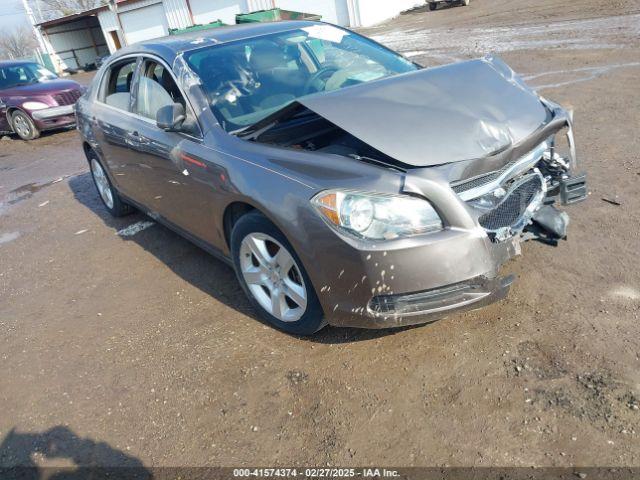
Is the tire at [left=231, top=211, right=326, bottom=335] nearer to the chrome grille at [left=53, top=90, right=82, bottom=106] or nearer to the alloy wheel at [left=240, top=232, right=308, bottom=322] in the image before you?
the alloy wheel at [left=240, top=232, right=308, bottom=322]

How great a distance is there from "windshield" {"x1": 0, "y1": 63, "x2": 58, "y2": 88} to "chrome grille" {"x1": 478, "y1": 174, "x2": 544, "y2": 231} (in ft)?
39.7

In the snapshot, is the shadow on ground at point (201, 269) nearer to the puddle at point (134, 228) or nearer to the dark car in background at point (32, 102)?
the puddle at point (134, 228)

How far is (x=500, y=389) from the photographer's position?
252 centimetres

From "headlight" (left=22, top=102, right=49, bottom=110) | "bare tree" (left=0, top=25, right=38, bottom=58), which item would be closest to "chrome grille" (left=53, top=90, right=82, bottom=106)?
"headlight" (left=22, top=102, right=49, bottom=110)

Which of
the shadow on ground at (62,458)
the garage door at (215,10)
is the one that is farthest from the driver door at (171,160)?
the garage door at (215,10)

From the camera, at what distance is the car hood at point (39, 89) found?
439 inches

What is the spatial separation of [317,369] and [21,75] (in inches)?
479

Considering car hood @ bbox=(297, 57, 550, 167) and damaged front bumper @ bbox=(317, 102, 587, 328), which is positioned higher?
car hood @ bbox=(297, 57, 550, 167)

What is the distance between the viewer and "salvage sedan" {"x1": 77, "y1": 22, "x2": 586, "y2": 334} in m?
2.49

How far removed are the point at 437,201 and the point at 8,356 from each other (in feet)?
9.88

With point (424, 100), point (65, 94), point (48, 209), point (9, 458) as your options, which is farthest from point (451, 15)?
point (9, 458)

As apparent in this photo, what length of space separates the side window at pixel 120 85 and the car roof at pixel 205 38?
0.15 metres

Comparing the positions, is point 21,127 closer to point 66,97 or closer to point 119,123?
point 66,97

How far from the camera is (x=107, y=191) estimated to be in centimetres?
555
